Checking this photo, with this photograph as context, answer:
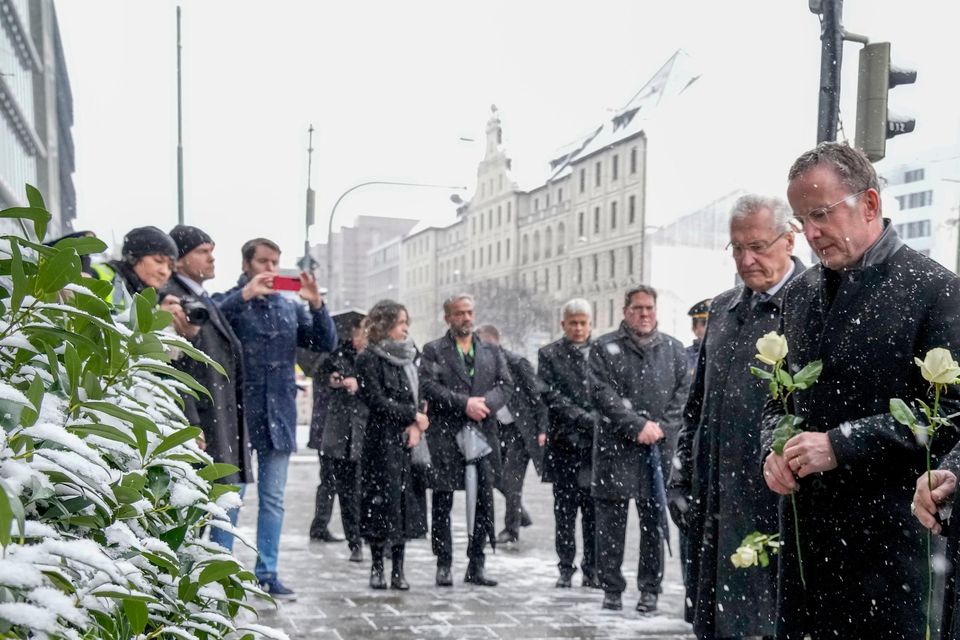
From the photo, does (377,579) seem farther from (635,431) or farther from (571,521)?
(635,431)

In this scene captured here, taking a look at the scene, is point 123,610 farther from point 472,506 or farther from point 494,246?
point 494,246

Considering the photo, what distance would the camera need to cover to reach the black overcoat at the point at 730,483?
4.09m

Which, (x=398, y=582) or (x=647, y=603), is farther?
(x=398, y=582)

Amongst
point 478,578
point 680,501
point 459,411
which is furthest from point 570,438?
point 680,501

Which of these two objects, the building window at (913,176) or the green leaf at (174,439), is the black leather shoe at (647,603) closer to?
the green leaf at (174,439)

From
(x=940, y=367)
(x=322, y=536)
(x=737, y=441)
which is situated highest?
(x=940, y=367)

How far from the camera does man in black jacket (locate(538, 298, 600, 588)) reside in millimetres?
7695

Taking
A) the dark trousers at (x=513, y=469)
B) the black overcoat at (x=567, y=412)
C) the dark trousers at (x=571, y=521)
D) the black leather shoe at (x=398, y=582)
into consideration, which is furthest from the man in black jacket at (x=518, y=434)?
the black leather shoe at (x=398, y=582)

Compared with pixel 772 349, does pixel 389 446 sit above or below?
below

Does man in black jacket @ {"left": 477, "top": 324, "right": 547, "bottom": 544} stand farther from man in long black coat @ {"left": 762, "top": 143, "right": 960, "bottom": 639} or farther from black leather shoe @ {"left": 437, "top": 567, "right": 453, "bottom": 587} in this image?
man in long black coat @ {"left": 762, "top": 143, "right": 960, "bottom": 639}

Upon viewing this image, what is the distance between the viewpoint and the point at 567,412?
8.20m

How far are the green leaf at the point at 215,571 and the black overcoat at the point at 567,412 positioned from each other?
20.6 ft

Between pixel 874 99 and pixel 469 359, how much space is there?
10.7ft

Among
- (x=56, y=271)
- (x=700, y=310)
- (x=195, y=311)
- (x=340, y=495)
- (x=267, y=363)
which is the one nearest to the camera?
(x=56, y=271)
